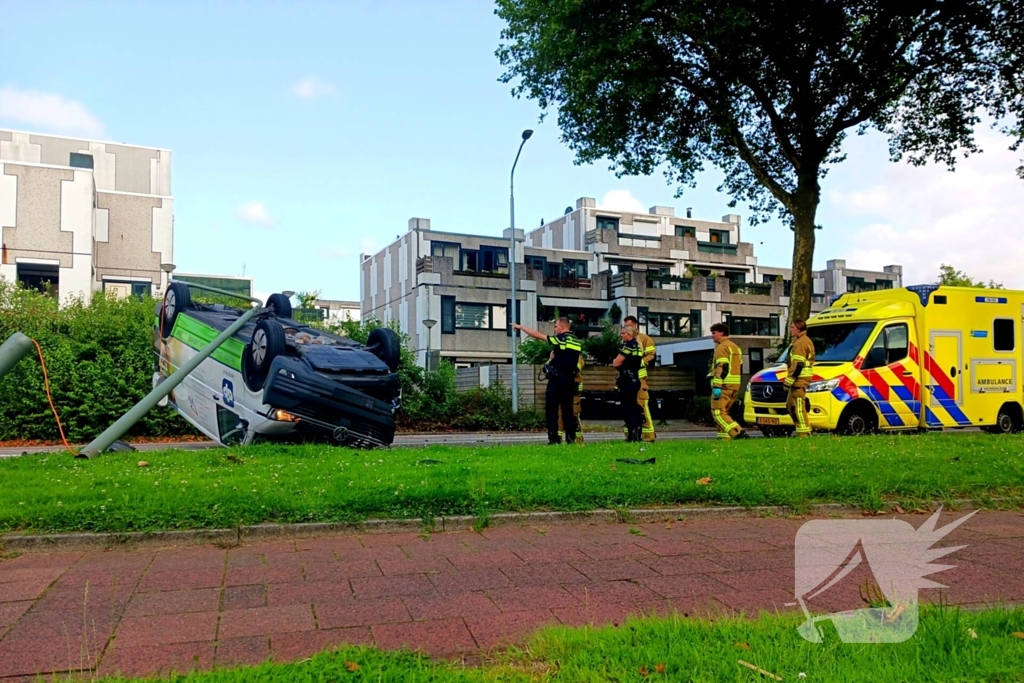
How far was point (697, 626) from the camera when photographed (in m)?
3.55

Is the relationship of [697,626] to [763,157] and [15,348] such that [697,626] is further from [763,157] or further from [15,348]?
[763,157]

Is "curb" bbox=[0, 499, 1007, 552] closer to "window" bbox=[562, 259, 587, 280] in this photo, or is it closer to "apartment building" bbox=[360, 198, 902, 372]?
"apartment building" bbox=[360, 198, 902, 372]

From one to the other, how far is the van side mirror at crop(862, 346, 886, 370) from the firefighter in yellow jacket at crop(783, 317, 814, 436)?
2269 millimetres

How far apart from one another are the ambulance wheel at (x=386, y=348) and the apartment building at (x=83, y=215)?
28.3 metres

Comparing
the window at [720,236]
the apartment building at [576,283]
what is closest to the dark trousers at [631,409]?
the apartment building at [576,283]

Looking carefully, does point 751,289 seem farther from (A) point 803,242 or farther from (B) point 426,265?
(A) point 803,242

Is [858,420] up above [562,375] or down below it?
below

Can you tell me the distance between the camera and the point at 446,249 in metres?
47.6

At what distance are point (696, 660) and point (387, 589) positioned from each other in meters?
2.01

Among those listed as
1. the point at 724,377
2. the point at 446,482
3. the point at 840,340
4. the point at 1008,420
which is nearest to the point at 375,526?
the point at 446,482

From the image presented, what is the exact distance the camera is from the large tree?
1908 cm

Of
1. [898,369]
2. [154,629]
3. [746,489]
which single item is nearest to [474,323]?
[898,369]

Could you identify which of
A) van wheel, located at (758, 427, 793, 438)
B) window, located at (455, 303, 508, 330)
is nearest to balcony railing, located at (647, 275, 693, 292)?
window, located at (455, 303, 508, 330)

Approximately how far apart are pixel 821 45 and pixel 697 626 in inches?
779
